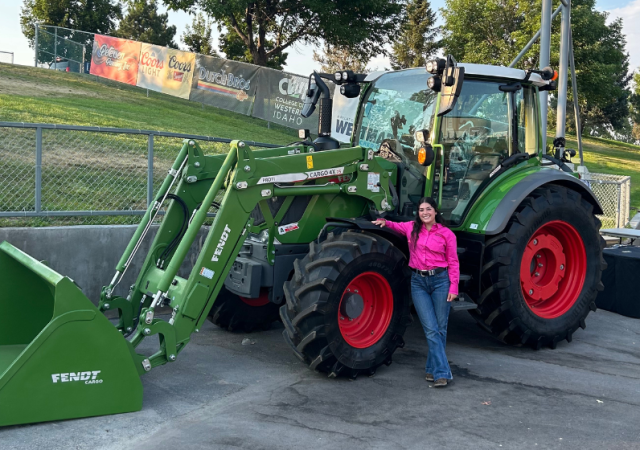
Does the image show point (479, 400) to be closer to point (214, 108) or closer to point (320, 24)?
point (214, 108)

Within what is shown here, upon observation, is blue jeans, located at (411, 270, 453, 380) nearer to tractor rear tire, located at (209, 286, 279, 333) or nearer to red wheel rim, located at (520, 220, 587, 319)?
red wheel rim, located at (520, 220, 587, 319)

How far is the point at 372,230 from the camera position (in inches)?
217

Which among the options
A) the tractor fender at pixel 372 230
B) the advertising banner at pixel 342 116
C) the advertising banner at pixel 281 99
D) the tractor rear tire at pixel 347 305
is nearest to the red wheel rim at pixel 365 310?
the tractor rear tire at pixel 347 305

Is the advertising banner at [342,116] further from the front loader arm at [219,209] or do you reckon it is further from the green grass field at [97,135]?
the front loader arm at [219,209]

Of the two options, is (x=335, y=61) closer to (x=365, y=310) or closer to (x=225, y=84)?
(x=225, y=84)

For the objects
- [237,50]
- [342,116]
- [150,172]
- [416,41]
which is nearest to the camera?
[150,172]

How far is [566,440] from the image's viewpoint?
421 cm

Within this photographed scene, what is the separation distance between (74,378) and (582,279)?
16.5 ft

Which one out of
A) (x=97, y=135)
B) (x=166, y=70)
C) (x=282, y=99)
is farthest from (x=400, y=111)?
(x=166, y=70)

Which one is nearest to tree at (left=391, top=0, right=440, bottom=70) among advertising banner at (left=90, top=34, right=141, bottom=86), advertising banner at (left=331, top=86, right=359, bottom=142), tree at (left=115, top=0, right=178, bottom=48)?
tree at (left=115, top=0, right=178, bottom=48)

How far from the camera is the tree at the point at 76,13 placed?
4668cm

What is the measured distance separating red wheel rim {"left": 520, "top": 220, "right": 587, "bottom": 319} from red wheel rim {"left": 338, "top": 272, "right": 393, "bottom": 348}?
1.71 m

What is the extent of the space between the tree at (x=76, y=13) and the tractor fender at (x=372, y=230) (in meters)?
47.3

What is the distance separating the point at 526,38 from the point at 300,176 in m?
30.1
